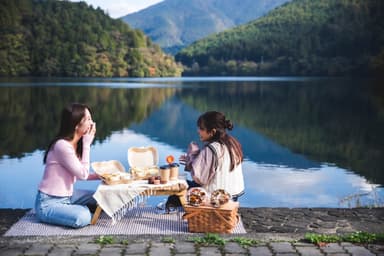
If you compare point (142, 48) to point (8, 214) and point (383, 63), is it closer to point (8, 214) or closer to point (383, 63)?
point (383, 63)

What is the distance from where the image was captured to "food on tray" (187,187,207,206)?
6.69 meters

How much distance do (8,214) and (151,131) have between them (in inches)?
803

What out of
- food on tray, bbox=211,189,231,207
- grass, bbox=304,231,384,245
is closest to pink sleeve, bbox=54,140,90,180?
food on tray, bbox=211,189,231,207

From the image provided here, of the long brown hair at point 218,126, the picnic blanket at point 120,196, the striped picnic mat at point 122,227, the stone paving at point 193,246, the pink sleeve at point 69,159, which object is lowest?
the striped picnic mat at point 122,227

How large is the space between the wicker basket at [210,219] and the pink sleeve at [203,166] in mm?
621

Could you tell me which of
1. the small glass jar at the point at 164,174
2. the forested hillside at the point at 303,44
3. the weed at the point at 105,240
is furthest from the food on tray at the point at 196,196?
the forested hillside at the point at 303,44

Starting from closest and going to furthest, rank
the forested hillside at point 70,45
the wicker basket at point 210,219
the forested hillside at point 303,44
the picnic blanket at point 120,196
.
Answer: the wicker basket at point 210,219, the picnic blanket at point 120,196, the forested hillside at point 70,45, the forested hillside at point 303,44

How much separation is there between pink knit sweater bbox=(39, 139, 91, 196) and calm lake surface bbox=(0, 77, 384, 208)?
4.39m

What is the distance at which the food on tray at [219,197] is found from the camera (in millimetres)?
6672

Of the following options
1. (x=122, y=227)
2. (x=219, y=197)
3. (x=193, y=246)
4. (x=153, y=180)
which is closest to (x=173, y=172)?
(x=153, y=180)

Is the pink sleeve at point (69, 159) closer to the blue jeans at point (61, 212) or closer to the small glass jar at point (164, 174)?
the blue jeans at point (61, 212)

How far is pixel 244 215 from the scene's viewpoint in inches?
302

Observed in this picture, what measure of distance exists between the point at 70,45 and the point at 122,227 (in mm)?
113302

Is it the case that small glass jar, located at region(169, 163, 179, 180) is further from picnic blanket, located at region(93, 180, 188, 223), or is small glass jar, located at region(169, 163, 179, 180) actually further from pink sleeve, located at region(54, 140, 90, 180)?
pink sleeve, located at region(54, 140, 90, 180)
